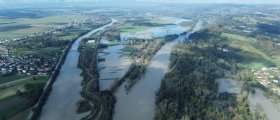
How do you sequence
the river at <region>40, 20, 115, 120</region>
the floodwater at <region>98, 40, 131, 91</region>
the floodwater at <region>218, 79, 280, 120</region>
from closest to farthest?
the river at <region>40, 20, 115, 120</region> < the floodwater at <region>218, 79, 280, 120</region> < the floodwater at <region>98, 40, 131, 91</region>

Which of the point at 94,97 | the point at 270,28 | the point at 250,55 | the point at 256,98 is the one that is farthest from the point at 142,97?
the point at 270,28

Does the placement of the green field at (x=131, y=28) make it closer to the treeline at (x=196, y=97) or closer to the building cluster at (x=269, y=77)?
the treeline at (x=196, y=97)

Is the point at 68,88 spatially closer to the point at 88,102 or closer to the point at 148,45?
the point at 88,102

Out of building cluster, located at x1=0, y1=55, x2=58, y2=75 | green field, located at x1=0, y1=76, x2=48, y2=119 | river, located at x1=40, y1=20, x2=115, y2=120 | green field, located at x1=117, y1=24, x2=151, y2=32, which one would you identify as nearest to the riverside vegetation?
river, located at x1=40, y1=20, x2=115, y2=120

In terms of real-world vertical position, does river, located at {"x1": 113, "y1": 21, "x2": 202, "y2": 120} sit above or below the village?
below

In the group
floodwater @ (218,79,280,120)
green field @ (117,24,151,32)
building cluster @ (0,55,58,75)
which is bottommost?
floodwater @ (218,79,280,120)

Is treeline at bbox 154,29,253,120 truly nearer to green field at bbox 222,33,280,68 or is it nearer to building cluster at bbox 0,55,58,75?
green field at bbox 222,33,280,68
